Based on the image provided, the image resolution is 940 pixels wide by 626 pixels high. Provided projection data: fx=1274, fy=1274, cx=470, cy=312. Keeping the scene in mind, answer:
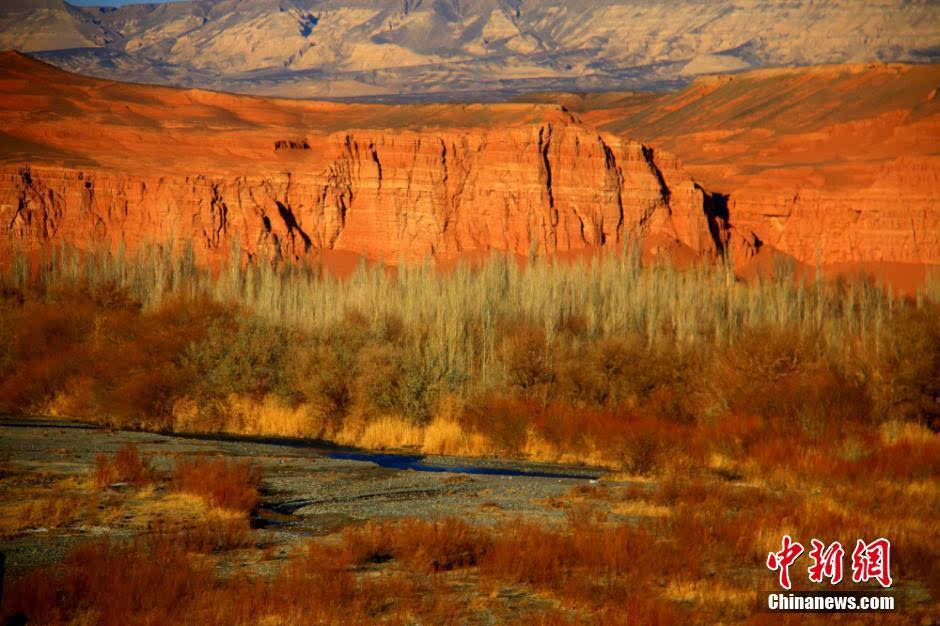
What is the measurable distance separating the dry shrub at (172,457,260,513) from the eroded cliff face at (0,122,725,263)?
57.0 m

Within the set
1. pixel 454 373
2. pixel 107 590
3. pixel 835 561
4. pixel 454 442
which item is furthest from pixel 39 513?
pixel 454 373

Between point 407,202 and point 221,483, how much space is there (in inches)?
2487

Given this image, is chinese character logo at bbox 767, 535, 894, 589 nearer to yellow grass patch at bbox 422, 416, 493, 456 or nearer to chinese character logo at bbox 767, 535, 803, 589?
chinese character logo at bbox 767, 535, 803, 589

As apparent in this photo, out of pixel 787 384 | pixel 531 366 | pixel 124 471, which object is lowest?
pixel 124 471

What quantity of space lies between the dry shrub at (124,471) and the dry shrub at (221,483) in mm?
566

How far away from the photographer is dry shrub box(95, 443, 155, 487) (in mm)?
23562

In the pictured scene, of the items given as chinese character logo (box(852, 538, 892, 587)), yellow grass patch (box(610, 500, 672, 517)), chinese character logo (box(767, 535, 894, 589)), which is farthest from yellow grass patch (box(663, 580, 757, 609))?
yellow grass patch (box(610, 500, 672, 517))

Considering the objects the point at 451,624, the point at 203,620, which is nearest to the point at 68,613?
the point at 203,620

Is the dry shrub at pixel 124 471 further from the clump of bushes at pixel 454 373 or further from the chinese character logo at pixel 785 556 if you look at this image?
the clump of bushes at pixel 454 373

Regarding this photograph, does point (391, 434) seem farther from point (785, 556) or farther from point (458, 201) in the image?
point (458, 201)

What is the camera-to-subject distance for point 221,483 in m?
22.4

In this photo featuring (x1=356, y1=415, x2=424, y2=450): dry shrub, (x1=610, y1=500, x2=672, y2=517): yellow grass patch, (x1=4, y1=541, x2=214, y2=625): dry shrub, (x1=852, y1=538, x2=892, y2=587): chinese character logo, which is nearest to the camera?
(x1=4, y1=541, x2=214, y2=625): dry shrub

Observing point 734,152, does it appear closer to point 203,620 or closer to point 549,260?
point 549,260

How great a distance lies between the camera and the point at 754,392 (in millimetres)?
37531
